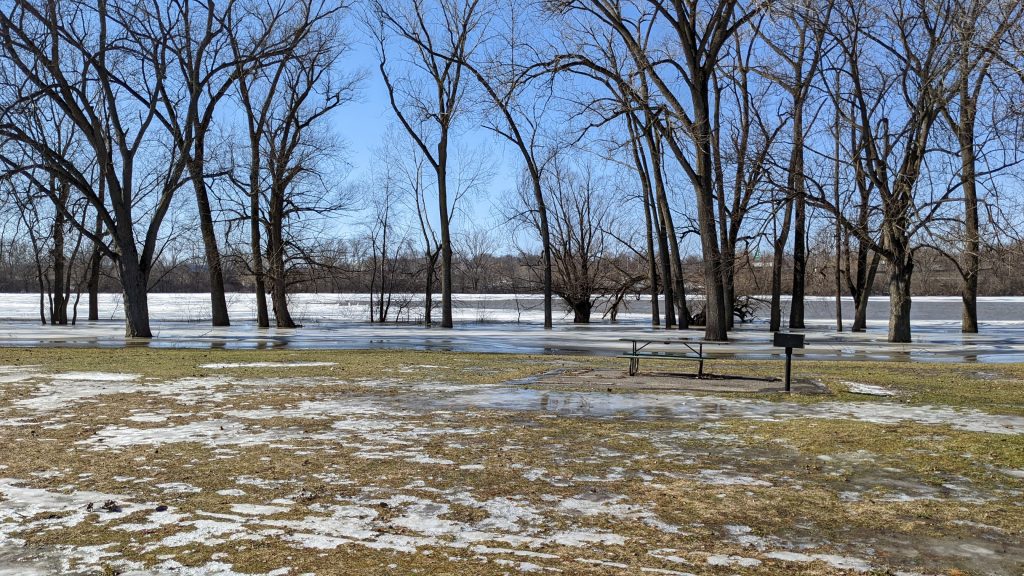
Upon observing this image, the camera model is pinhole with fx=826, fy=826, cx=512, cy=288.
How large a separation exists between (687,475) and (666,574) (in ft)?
7.10

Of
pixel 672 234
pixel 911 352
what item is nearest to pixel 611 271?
pixel 672 234

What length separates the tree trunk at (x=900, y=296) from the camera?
23750 millimetres

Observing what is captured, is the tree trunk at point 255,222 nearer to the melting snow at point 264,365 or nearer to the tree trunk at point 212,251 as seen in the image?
the tree trunk at point 212,251

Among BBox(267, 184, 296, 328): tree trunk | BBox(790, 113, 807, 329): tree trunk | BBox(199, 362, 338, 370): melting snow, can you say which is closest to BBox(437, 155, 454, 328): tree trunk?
BBox(267, 184, 296, 328): tree trunk

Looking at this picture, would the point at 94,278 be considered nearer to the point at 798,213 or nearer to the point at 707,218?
the point at 707,218

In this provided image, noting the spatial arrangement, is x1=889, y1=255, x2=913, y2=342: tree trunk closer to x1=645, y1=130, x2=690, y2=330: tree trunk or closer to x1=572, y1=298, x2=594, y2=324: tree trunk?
x1=645, y1=130, x2=690, y2=330: tree trunk

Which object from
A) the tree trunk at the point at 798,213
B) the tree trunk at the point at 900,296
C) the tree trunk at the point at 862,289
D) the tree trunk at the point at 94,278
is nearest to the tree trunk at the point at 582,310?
the tree trunk at the point at 798,213

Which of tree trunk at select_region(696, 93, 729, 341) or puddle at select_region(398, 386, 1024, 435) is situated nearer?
puddle at select_region(398, 386, 1024, 435)

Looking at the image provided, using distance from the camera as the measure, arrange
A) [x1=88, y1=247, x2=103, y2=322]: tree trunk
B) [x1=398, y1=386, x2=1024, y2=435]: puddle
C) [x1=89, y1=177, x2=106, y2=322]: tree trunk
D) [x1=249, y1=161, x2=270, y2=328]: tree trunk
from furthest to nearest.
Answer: [x1=88, y1=247, x2=103, y2=322]: tree trunk, [x1=89, y1=177, x2=106, y2=322]: tree trunk, [x1=249, y1=161, x2=270, y2=328]: tree trunk, [x1=398, y1=386, x2=1024, y2=435]: puddle

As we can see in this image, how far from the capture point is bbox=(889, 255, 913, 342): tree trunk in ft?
77.9

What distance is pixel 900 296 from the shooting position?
23906mm

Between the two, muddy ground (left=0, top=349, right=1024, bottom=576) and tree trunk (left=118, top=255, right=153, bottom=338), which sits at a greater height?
tree trunk (left=118, top=255, right=153, bottom=338)

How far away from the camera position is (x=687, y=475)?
20.3ft

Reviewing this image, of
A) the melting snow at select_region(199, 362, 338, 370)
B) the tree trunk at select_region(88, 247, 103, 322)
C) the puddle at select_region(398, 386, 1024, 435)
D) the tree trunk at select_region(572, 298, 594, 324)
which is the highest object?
the tree trunk at select_region(88, 247, 103, 322)
